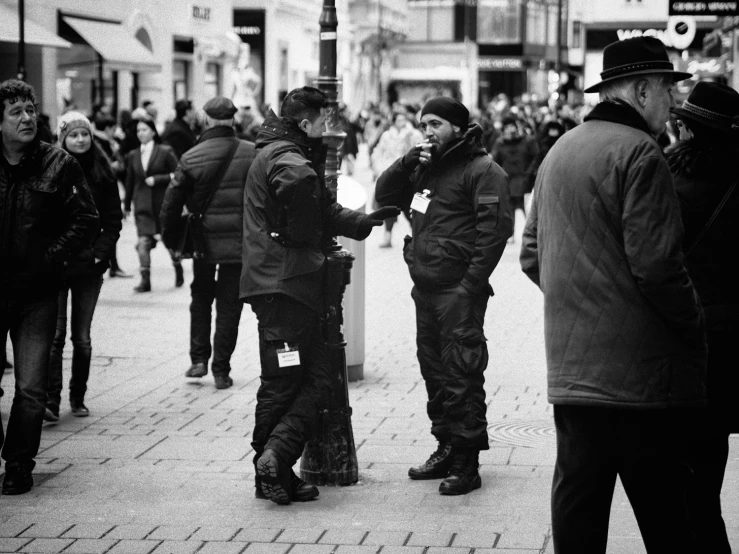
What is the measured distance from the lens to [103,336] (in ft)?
36.5

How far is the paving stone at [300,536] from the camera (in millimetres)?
5445

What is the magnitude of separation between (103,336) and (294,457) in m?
5.45

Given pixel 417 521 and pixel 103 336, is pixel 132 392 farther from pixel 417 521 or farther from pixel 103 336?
pixel 417 521

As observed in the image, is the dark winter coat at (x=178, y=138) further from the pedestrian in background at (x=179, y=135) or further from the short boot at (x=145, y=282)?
the short boot at (x=145, y=282)

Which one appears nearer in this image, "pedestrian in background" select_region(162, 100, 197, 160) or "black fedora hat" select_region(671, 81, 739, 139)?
"black fedora hat" select_region(671, 81, 739, 139)

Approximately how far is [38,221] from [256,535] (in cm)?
195

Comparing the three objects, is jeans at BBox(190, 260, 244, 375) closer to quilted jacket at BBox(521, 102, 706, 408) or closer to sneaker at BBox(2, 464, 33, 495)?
sneaker at BBox(2, 464, 33, 495)

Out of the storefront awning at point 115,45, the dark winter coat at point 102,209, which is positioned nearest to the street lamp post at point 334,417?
the dark winter coat at point 102,209

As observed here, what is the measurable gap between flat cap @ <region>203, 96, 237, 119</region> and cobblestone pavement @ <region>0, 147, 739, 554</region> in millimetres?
1835

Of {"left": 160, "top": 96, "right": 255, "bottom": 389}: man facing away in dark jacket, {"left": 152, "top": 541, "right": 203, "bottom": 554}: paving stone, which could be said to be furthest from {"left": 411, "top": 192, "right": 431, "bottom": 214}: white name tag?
{"left": 160, "top": 96, "right": 255, "bottom": 389}: man facing away in dark jacket

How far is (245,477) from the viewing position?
6.53m

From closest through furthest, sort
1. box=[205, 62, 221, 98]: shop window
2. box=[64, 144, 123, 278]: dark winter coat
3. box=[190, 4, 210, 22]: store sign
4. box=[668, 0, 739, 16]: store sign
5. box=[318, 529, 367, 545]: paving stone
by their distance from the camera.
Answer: box=[318, 529, 367, 545]: paving stone, box=[64, 144, 123, 278]: dark winter coat, box=[668, 0, 739, 16]: store sign, box=[190, 4, 210, 22]: store sign, box=[205, 62, 221, 98]: shop window

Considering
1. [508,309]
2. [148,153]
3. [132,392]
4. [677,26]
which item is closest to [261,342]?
[132,392]

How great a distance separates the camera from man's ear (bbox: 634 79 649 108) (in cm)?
411
